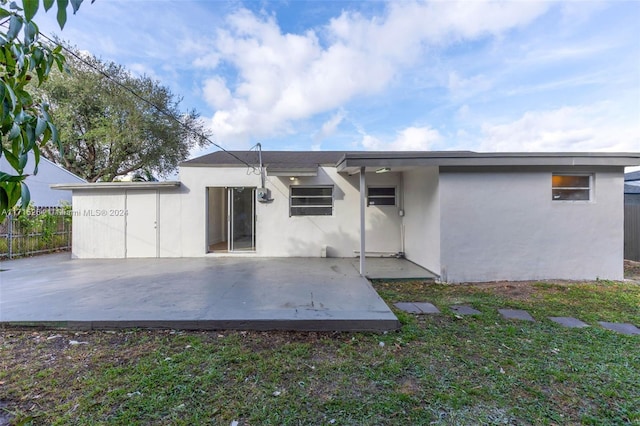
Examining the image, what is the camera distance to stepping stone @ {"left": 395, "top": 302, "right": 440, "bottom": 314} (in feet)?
15.7

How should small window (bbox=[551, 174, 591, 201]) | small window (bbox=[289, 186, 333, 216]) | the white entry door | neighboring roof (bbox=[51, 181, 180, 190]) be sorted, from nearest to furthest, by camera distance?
small window (bbox=[551, 174, 591, 201]) < neighboring roof (bbox=[51, 181, 180, 190]) < the white entry door < small window (bbox=[289, 186, 333, 216])

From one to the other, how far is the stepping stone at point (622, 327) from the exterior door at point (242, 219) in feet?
28.1

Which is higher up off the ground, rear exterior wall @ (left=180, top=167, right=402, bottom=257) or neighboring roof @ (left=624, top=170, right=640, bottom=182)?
neighboring roof @ (left=624, top=170, right=640, bottom=182)

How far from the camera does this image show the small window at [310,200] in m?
9.71

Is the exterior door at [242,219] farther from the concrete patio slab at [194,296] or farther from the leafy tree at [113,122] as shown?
the leafy tree at [113,122]

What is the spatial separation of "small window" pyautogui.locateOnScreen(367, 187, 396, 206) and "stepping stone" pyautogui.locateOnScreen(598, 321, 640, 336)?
19.9ft

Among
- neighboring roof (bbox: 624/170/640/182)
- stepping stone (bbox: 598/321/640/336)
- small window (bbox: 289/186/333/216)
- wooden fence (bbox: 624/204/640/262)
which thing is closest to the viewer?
stepping stone (bbox: 598/321/640/336)

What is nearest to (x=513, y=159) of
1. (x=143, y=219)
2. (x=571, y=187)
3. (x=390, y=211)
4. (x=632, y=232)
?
(x=571, y=187)

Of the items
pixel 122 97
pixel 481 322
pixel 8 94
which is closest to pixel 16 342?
pixel 8 94

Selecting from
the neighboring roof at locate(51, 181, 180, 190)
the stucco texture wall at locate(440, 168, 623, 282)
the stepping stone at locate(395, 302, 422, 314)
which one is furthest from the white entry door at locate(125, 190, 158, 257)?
the stucco texture wall at locate(440, 168, 623, 282)

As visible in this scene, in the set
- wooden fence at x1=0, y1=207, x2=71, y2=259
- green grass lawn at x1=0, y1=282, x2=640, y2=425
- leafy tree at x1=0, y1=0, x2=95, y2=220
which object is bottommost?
green grass lawn at x1=0, y1=282, x2=640, y2=425

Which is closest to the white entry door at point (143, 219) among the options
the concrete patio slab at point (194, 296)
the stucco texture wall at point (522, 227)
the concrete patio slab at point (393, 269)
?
the concrete patio slab at point (194, 296)

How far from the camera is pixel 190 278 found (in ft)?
21.6

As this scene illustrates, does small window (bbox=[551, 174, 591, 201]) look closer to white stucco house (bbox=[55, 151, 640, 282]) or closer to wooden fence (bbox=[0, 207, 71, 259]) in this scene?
white stucco house (bbox=[55, 151, 640, 282])
